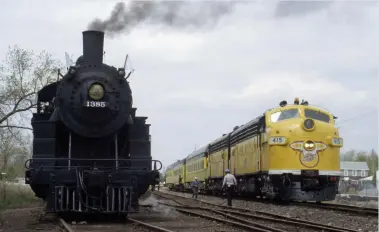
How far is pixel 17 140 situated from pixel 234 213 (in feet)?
90.7

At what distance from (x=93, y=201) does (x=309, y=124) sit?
862 centimetres

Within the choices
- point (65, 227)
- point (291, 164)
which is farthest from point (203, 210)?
point (65, 227)

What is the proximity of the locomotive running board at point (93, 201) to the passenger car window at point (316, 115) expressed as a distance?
8536mm

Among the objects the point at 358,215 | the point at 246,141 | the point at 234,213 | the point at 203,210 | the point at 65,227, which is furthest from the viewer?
the point at 246,141

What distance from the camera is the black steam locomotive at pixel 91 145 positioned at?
12.1 m

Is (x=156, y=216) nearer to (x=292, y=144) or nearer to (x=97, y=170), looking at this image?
(x=97, y=170)

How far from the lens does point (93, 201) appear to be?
12133 mm

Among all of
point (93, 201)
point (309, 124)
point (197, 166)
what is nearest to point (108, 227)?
point (93, 201)

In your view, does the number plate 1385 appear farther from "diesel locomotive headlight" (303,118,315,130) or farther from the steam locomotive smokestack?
"diesel locomotive headlight" (303,118,315,130)

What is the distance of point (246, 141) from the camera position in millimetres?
22297

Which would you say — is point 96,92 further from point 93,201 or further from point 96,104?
point 93,201

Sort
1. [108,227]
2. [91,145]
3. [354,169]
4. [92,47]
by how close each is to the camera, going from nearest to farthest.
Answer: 1. [108,227]
2. [92,47]
3. [91,145]
4. [354,169]

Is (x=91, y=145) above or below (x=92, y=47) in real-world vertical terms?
below

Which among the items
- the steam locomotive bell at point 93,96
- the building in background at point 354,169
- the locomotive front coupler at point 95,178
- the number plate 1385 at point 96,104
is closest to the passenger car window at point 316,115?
the steam locomotive bell at point 93,96
